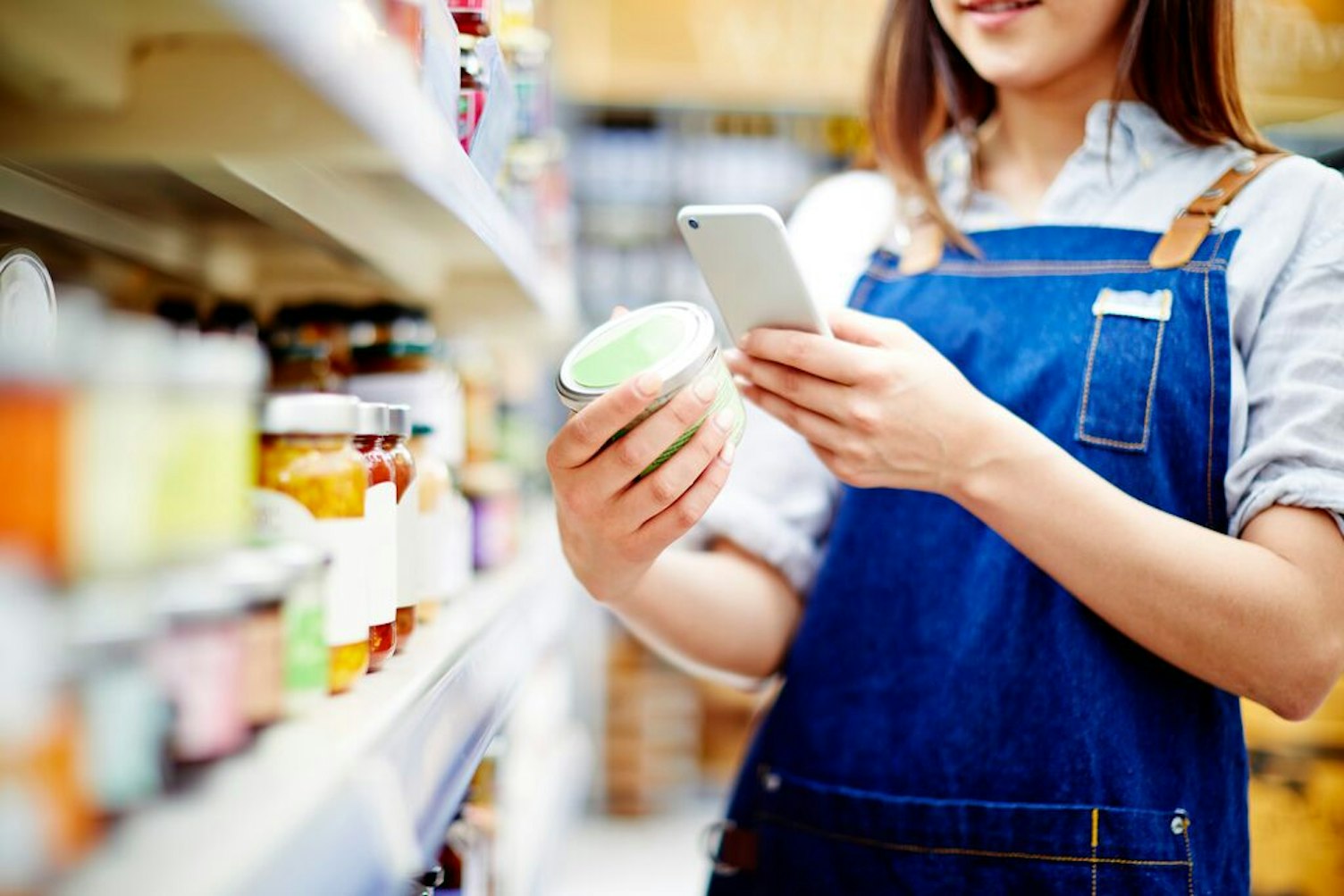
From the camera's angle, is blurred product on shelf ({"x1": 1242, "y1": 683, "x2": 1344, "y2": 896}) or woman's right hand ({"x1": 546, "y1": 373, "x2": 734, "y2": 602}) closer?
woman's right hand ({"x1": 546, "y1": 373, "x2": 734, "y2": 602})

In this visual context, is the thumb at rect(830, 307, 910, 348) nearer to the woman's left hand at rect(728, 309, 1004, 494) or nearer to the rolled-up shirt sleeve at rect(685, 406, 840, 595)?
the woman's left hand at rect(728, 309, 1004, 494)

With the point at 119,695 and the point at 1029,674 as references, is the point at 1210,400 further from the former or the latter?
the point at 119,695

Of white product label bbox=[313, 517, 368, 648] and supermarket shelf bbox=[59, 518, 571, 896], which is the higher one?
white product label bbox=[313, 517, 368, 648]

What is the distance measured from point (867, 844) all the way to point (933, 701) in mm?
159

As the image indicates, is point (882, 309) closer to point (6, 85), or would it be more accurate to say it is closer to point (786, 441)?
point (786, 441)

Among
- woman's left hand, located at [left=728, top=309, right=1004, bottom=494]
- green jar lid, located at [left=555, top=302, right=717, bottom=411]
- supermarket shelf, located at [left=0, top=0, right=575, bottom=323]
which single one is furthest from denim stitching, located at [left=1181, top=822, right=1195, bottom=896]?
supermarket shelf, located at [left=0, top=0, right=575, bottom=323]

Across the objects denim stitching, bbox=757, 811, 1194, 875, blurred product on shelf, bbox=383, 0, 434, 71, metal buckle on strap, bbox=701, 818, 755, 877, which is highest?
blurred product on shelf, bbox=383, 0, 434, 71

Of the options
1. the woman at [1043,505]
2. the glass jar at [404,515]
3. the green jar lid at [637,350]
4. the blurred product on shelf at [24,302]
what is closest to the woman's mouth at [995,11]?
the woman at [1043,505]

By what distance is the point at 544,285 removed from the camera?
210 centimetres

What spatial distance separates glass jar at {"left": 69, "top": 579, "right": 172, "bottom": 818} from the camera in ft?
1.79

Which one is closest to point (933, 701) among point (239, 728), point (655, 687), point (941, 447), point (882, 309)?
point (941, 447)

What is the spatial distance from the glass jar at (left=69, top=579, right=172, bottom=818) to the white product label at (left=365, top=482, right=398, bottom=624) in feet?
1.00

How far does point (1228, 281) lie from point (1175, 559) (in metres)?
0.30

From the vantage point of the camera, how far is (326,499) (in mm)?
876
